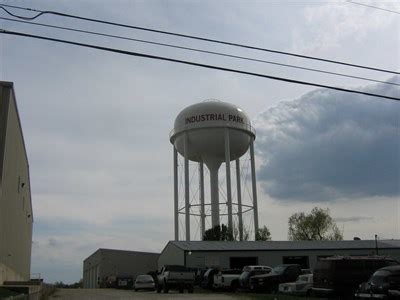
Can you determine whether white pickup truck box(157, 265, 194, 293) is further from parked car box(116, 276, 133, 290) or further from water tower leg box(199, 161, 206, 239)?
water tower leg box(199, 161, 206, 239)

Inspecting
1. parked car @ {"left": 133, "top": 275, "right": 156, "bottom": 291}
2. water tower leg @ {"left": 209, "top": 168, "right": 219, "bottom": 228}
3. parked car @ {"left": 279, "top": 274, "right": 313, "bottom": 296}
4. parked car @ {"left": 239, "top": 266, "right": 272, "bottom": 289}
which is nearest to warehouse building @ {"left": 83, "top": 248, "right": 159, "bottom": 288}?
water tower leg @ {"left": 209, "top": 168, "right": 219, "bottom": 228}

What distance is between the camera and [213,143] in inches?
2185

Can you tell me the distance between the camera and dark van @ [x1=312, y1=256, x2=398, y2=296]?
22609 millimetres

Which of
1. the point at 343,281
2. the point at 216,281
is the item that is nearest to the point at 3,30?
the point at 343,281

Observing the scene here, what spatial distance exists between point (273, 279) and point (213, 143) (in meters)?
26.5

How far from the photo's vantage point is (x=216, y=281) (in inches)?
1357

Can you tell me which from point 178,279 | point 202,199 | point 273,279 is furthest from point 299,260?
point 273,279

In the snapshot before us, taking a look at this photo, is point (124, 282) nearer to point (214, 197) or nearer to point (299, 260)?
point (214, 197)

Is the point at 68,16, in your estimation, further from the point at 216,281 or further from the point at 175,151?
the point at 175,151

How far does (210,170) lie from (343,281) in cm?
3596

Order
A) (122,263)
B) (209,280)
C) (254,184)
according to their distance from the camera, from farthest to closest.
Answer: (122,263) < (254,184) < (209,280)

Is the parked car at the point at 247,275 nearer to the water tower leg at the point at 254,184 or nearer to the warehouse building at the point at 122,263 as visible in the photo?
the water tower leg at the point at 254,184

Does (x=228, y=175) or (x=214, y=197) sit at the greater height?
(x=228, y=175)

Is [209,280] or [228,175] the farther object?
[228,175]
